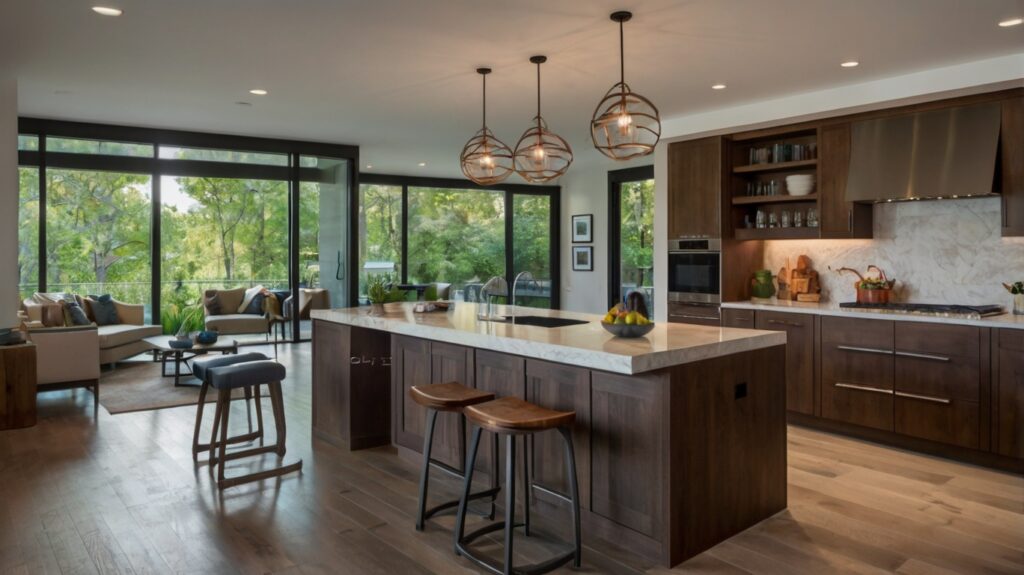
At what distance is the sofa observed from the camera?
6410 mm

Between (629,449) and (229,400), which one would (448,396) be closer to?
(629,449)

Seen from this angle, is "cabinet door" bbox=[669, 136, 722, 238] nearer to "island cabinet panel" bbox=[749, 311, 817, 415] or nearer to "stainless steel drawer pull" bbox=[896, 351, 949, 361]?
"island cabinet panel" bbox=[749, 311, 817, 415]

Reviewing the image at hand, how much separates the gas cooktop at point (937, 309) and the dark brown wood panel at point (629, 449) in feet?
8.80

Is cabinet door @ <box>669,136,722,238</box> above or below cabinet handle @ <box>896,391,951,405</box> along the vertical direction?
above

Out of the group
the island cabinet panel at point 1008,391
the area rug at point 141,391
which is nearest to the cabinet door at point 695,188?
the island cabinet panel at point 1008,391

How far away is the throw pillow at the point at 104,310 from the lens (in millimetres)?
7316

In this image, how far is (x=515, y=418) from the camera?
8.58ft

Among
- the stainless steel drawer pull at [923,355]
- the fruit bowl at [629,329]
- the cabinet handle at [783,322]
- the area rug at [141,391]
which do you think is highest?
the fruit bowl at [629,329]

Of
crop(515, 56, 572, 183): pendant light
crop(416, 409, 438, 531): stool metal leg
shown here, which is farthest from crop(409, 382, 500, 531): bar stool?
crop(515, 56, 572, 183): pendant light

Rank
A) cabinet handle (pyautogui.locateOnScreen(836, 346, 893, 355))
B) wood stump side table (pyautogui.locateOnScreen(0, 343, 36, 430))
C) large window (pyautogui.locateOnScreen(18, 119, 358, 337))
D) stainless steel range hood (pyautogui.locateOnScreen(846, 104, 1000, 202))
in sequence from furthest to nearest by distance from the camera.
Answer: large window (pyautogui.locateOnScreen(18, 119, 358, 337))
wood stump side table (pyautogui.locateOnScreen(0, 343, 36, 430))
cabinet handle (pyautogui.locateOnScreen(836, 346, 893, 355))
stainless steel range hood (pyautogui.locateOnScreen(846, 104, 1000, 202))

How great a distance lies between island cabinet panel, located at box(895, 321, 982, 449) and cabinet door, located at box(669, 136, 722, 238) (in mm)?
1866

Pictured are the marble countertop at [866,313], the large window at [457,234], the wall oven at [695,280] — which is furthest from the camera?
the large window at [457,234]

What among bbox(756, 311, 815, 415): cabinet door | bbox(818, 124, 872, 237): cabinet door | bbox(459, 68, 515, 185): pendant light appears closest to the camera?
bbox(459, 68, 515, 185): pendant light

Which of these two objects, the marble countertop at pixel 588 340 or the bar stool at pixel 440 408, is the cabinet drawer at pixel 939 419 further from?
the bar stool at pixel 440 408
